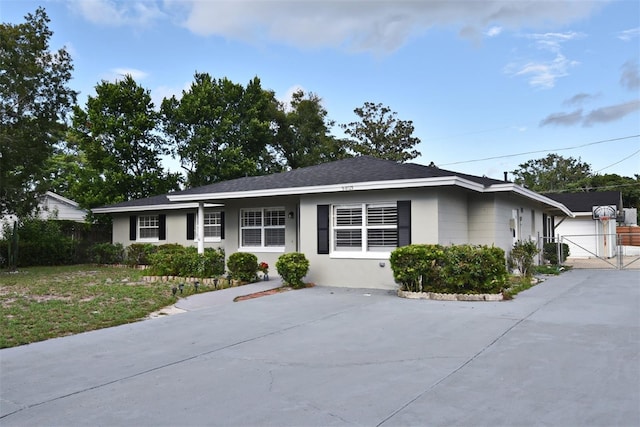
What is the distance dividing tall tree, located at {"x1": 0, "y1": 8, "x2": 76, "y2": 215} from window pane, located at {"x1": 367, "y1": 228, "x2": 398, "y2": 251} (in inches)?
480

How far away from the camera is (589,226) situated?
2444 centimetres

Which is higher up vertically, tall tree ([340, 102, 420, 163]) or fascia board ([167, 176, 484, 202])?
tall tree ([340, 102, 420, 163])

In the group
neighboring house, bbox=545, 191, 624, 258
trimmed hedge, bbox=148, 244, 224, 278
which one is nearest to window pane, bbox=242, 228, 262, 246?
trimmed hedge, bbox=148, 244, 224, 278

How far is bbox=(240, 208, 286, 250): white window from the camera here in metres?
14.7

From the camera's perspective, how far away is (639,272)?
51.5 feet

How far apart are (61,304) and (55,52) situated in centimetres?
1189

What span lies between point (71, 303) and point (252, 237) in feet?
20.9

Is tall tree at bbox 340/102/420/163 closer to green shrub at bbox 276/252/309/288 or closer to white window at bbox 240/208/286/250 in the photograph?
white window at bbox 240/208/286/250

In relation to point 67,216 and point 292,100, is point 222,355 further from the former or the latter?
point 292,100

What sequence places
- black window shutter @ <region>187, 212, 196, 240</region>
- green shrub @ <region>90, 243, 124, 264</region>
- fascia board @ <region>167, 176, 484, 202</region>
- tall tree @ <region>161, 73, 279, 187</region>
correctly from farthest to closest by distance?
1. tall tree @ <region>161, 73, 279, 187</region>
2. green shrub @ <region>90, 243, 124, 264</region>
3. black window shutter @ <region>187, 212, 196, 240</region>
4. fascia board @ <region>167, 176, 484, 202</region>

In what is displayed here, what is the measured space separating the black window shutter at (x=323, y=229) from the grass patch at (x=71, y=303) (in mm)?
3095

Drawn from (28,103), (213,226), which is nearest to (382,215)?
(213,226)

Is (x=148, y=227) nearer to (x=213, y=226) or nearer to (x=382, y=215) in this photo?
(x=213, y=226)

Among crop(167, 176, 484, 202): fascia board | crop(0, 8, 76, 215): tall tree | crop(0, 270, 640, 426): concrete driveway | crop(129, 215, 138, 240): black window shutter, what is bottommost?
crop(0, 270, 640, 426): concrete driveway
